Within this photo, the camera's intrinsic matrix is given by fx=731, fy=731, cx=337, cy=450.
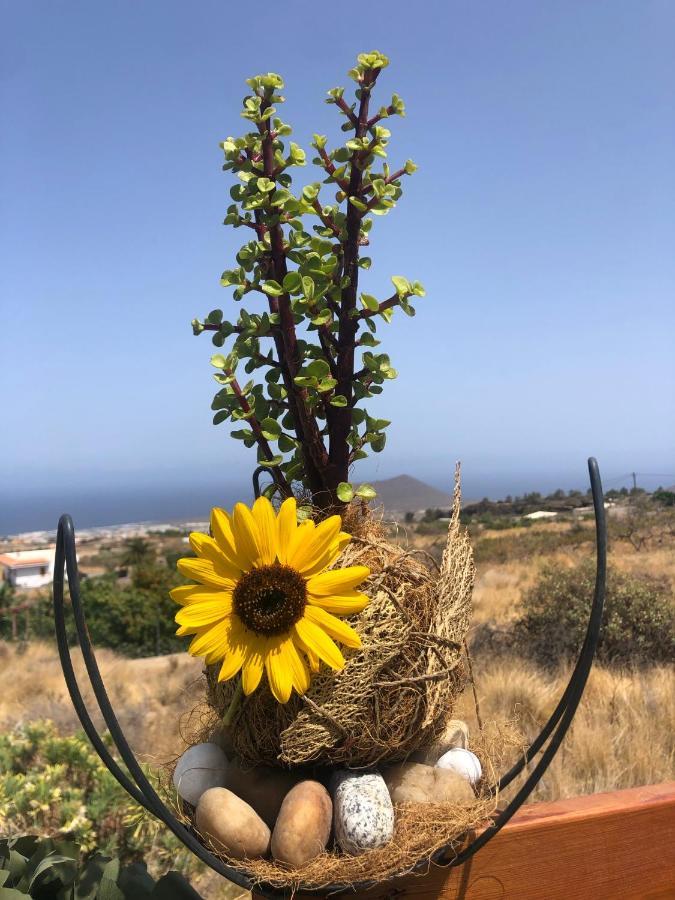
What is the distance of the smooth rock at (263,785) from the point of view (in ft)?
3.86

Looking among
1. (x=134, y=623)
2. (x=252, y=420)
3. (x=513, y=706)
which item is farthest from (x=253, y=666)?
(x=134, y=623)

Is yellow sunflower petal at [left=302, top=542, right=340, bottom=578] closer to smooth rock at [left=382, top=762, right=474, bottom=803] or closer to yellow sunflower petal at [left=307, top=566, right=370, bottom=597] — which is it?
yellow sunflower petal at [left=307, top=566, right=370, bottom=597]

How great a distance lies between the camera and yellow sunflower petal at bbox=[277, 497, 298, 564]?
1.12 metres

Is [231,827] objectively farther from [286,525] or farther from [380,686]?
[286,525]

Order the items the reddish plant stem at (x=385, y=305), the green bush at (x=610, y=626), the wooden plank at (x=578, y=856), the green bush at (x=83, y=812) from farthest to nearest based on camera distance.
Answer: the green bush at (x=610, y=626), the green bush at (x=83, y=812), the wooden plank at (x=578, y=856), the reddish plant stem at (x=385, y=305)

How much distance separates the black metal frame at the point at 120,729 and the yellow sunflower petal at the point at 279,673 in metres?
0.22

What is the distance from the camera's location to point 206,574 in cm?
115

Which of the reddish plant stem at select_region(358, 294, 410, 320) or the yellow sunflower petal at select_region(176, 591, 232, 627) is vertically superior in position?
the reddish plant stem at select_region(358, 294, 410, 320)

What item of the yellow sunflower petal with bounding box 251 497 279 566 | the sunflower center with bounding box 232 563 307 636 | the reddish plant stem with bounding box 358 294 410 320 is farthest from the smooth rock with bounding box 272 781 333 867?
the reddish plant stem with bounding box 358 294 410 320

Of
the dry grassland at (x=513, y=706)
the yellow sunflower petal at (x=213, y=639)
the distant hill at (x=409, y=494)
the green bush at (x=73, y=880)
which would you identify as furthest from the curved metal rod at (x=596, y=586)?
the green bush at (x=73, y=880)

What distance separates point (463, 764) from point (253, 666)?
439mm

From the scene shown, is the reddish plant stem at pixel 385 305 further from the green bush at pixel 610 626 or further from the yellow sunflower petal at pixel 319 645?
the green bush at pixel 610 626

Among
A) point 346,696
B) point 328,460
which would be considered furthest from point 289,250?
point 346,696

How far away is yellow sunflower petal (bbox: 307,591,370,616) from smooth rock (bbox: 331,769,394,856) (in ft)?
0.90
